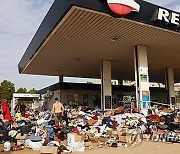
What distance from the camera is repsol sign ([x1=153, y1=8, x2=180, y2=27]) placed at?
10.6 meters

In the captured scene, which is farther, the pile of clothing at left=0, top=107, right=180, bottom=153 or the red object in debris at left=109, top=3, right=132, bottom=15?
the red object in debris at left=109, top=3, right=132, bottom=15

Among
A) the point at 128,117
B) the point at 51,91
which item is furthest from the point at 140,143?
the point at 51,91

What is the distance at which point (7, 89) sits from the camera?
137 feet

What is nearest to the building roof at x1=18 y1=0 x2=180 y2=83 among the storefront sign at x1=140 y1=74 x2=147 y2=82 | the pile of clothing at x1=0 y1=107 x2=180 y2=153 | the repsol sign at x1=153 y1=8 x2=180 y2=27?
the repsol sign at x1=153 y1=8 x2=180 y2=27

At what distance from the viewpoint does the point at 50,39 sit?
12453 millimetres

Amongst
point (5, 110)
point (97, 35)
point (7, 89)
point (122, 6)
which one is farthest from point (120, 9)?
point (7, 89)

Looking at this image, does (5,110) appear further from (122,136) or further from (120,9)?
(120,9)

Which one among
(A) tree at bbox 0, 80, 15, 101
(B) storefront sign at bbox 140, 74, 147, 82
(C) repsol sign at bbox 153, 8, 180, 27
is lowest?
(B) storefront sign at bbox 140, 74, 147, 82

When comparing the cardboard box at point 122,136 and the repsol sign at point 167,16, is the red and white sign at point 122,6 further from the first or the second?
the cardboard box at point 122,136

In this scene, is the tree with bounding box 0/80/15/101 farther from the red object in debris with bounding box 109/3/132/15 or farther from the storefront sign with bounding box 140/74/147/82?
the red object in debris with bounding box 109/3/132/15

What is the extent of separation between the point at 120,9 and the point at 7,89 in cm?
3627

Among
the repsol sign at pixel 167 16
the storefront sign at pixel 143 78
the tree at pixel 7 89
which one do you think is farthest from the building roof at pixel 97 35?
the tree at pixel 7 89

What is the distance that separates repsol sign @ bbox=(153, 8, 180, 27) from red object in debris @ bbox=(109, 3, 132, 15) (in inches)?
69.2

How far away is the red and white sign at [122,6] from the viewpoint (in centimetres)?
908
